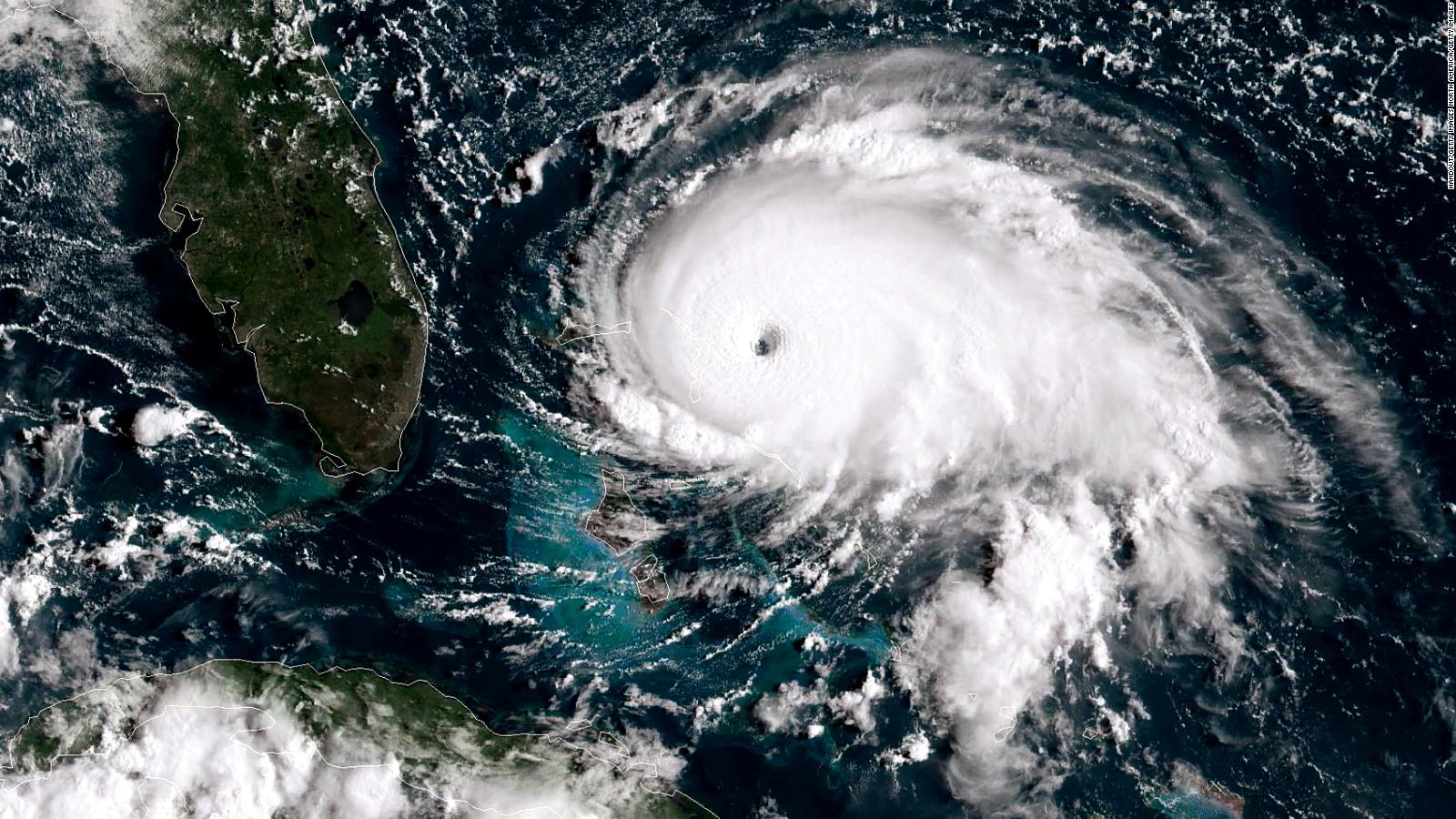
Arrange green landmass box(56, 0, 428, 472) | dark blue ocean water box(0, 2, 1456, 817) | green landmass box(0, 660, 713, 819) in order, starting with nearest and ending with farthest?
dark blue ocean water box(0, 2, 1456, 817) < green landmass box(56, 0, 428, 472) < green landmass box(0, 660, 713, 819)

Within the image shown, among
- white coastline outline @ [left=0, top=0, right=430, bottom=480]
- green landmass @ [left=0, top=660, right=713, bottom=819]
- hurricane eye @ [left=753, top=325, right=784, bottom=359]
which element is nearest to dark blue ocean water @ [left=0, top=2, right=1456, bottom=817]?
white coastline outline @ [left=0, top=0, right=430, bottom=480]

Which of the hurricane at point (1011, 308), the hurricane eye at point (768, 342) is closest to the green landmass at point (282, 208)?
the hurricane at point (1011, 308)

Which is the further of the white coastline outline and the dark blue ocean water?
the white coastline outline

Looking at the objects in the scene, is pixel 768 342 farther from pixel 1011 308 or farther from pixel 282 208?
pixel 282 208

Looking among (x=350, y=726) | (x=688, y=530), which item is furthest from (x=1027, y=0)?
(x=350, y=726)

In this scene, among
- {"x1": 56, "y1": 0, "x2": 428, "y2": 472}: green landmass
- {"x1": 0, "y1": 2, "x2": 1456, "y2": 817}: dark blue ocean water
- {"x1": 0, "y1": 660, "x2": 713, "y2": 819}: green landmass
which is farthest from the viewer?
{"x1": 0, "y1": 660, "x2": 713, "y2": 819}: green landmass

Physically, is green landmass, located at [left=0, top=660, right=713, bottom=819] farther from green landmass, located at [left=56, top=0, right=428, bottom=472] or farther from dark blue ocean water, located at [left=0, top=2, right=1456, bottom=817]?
green landmass, located at [left=56, top=0, right=428, bottom=472]

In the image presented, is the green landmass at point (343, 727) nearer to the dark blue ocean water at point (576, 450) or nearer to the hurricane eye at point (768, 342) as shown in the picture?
the dark blue ocean water at point (576, 450)
